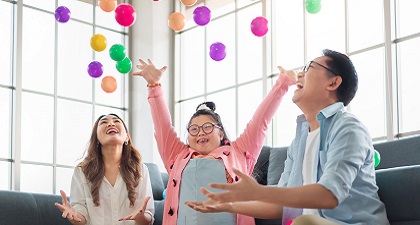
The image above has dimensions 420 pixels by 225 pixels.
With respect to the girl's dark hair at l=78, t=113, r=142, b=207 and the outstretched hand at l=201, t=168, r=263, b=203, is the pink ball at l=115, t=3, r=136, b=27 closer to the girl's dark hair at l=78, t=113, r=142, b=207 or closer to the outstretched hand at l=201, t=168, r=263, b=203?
the girl's dark hair at l=78, t=113, r=142, b=207

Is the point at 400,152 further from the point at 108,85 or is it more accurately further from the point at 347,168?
the point at 108,85

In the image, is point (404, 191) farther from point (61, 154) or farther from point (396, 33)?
point (61, 154)

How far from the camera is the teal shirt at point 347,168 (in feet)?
6.10

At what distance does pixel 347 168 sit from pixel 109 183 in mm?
1791

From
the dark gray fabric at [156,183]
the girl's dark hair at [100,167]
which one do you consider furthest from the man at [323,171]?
the dark gray fabric at [156,183]

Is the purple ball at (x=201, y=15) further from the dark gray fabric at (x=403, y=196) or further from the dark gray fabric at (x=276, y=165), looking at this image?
the dark gray fabric at (x=403, y=196)

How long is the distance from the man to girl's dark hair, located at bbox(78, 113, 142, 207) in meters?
1.28

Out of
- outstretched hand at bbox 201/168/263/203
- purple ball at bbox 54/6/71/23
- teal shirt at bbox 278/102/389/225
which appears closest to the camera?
outstretched hand at bbox 201/168/263/203

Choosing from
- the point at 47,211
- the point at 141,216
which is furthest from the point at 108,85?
the point at 141,216

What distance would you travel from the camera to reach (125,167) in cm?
351


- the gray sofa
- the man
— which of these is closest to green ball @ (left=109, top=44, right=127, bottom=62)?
the gray sofa

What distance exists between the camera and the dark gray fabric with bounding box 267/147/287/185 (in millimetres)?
3670

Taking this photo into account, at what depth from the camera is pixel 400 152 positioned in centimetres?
360

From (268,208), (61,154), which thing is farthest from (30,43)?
(268,208)
